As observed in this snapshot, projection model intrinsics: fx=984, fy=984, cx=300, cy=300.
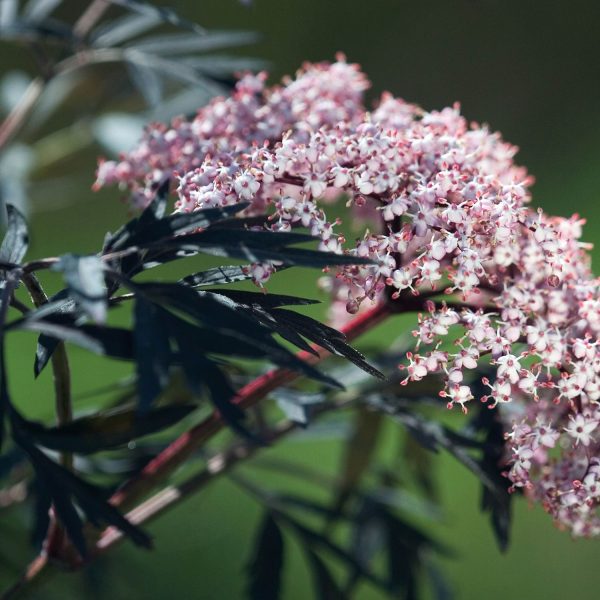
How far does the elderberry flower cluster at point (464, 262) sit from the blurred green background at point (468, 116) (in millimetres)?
637

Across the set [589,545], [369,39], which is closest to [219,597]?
[589,545]

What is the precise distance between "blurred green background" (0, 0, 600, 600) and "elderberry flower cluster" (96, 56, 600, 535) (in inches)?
25.1

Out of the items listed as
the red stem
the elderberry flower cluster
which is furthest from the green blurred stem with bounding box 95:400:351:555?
the elderberry flower cluster

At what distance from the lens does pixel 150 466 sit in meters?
0.71

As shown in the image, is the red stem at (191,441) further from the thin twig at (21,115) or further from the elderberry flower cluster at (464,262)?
the thin twig at (21,115)

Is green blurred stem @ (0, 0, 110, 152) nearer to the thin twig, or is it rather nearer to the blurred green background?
the thin twig

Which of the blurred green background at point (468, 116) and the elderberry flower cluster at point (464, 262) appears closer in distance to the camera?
the elderberry flower cluster at point (464, 262)

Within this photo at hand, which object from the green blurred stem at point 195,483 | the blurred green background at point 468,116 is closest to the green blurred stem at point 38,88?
the blurred green background at point 468,116

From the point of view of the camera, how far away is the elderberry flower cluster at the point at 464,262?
1.98ft

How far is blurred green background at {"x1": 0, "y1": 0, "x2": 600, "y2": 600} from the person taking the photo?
6.22 feet

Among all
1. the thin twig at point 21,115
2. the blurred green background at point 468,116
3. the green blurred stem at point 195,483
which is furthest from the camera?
the blurred green background at point 468,116

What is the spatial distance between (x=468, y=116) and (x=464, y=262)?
8.61ft

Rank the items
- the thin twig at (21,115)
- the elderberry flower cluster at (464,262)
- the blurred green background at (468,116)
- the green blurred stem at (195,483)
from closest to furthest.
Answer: the elderberry flower cluster at (464,262)
the green blurred stem at (195,483)
the thin twig at (21,115)
the blurred green background at (468,116)

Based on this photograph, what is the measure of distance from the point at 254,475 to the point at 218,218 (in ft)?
5.26
